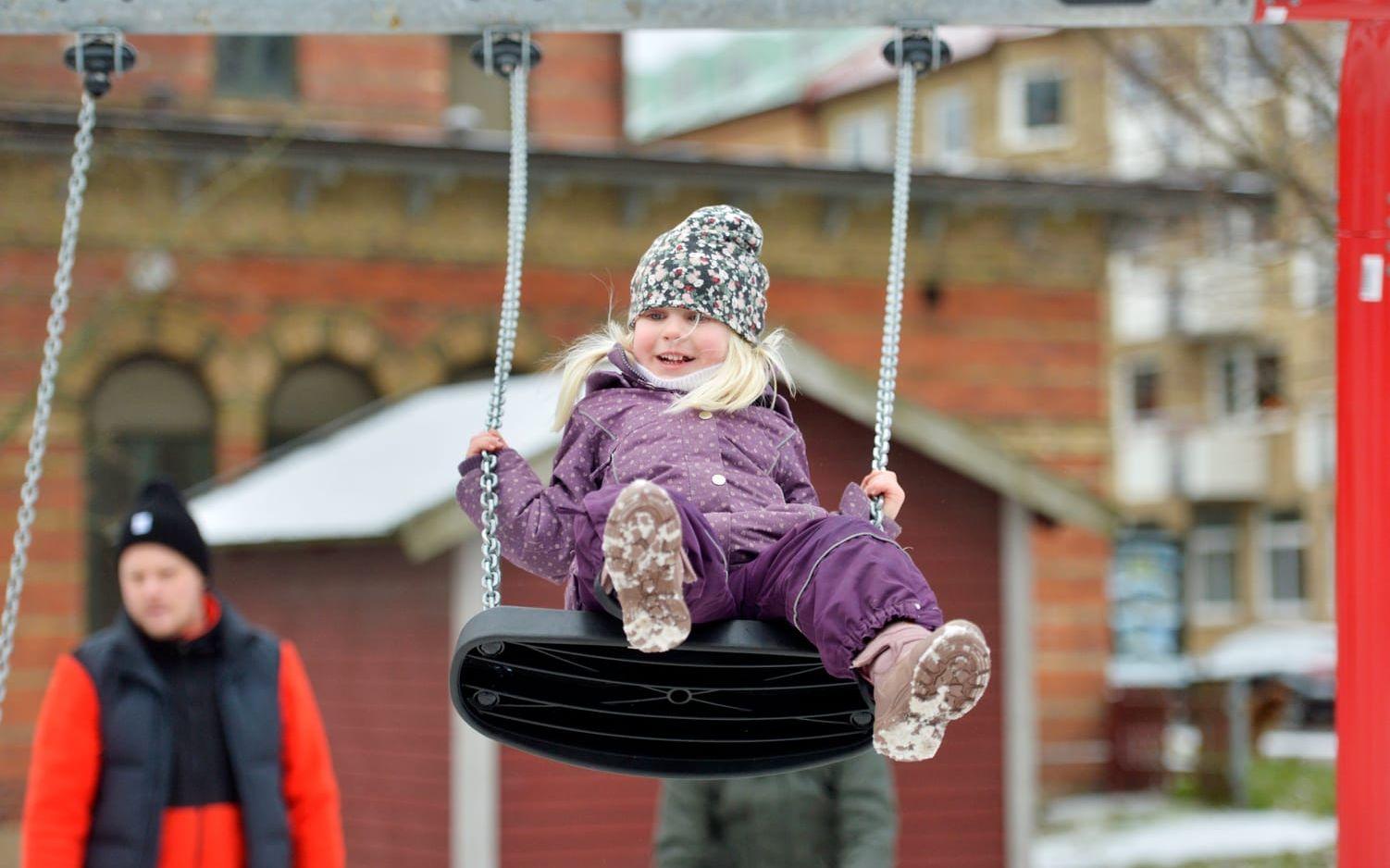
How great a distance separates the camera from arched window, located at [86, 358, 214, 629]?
1477 cm

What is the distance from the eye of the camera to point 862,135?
39.3m

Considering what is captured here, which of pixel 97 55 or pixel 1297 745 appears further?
pixel 1297 745

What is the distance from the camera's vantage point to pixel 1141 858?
13.2 m

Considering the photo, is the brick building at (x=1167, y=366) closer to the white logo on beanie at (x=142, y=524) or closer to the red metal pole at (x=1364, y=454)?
the red metal pole at (x=1364, y=454)

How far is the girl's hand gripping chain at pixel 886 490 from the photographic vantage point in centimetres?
356

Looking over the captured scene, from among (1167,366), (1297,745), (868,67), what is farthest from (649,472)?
(1167,366)

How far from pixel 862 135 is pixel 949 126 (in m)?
1.86

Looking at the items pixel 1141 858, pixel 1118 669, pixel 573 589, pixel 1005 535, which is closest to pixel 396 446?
pixel 1005 535

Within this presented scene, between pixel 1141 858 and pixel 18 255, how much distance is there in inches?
350

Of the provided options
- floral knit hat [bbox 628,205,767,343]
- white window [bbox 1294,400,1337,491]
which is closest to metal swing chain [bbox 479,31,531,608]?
floral knit hat [bbox 628,205,767,343]

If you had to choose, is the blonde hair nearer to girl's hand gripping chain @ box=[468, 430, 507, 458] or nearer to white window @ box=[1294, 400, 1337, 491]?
girl's hand gripping chain @ box=[468, 430, 507, 458]

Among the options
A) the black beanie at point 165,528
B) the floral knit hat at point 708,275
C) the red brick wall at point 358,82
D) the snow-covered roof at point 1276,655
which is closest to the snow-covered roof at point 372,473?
the red brick wall at point 358,82

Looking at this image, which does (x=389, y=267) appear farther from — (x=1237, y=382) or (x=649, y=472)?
(x=1237, y=382)

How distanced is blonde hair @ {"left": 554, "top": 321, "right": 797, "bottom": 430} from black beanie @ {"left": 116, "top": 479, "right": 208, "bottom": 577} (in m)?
1.07
